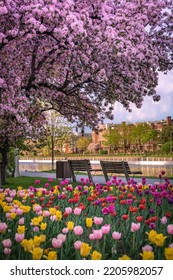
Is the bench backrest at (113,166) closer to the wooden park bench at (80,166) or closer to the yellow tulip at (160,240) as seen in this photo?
the wooden park bench at (80,166)

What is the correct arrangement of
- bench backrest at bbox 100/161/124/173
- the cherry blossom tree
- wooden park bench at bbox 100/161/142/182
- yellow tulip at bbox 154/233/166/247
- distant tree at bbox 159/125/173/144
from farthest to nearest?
distant tree at bbox 159/125/173/144 → bench backrest at bbox 100/161/124/173 → wooden park bench at bbox 100/161/142/182 → the cherry blossom tree → yellow tulip at bbox 154/233/166/247

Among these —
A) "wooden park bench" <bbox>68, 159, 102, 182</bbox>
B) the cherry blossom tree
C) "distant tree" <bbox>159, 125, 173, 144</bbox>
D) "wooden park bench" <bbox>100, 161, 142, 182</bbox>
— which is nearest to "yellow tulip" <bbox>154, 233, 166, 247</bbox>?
the cherry blossom tree

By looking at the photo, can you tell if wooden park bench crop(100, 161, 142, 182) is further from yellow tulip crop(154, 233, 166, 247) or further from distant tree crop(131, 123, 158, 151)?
distant tree crop(131, 123, 158, 151)

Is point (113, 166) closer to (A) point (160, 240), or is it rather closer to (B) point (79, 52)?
(B) point (79, 52)

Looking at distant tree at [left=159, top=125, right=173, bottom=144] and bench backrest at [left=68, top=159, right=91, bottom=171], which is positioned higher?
distant tree at [left=159, top=125, right=173, bottom=144]

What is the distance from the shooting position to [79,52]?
12.0m

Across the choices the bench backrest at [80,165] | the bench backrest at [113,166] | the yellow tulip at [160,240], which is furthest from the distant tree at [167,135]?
the yellow tulip at [160,240]

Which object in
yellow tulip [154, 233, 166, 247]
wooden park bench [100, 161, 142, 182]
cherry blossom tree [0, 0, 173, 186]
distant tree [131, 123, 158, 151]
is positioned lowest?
yellow tulip [154, 233, 166, 247]

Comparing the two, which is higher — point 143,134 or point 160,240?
point 143,134

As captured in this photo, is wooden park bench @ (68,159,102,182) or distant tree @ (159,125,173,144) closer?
wooden park bench @ (68,159,102,182)

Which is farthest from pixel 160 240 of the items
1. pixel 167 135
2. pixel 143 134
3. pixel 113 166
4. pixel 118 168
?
pixel 143 134

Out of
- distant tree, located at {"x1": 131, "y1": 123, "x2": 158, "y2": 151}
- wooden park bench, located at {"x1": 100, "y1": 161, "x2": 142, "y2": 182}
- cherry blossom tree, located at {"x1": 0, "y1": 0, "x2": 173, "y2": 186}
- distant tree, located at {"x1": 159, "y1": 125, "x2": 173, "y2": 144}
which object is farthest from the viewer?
distant tree, located at {"x1": 131, "y1": 123, "x2": 158, "y2": 151}

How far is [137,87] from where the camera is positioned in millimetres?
13062

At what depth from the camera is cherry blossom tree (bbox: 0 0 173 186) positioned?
35.6 ft
